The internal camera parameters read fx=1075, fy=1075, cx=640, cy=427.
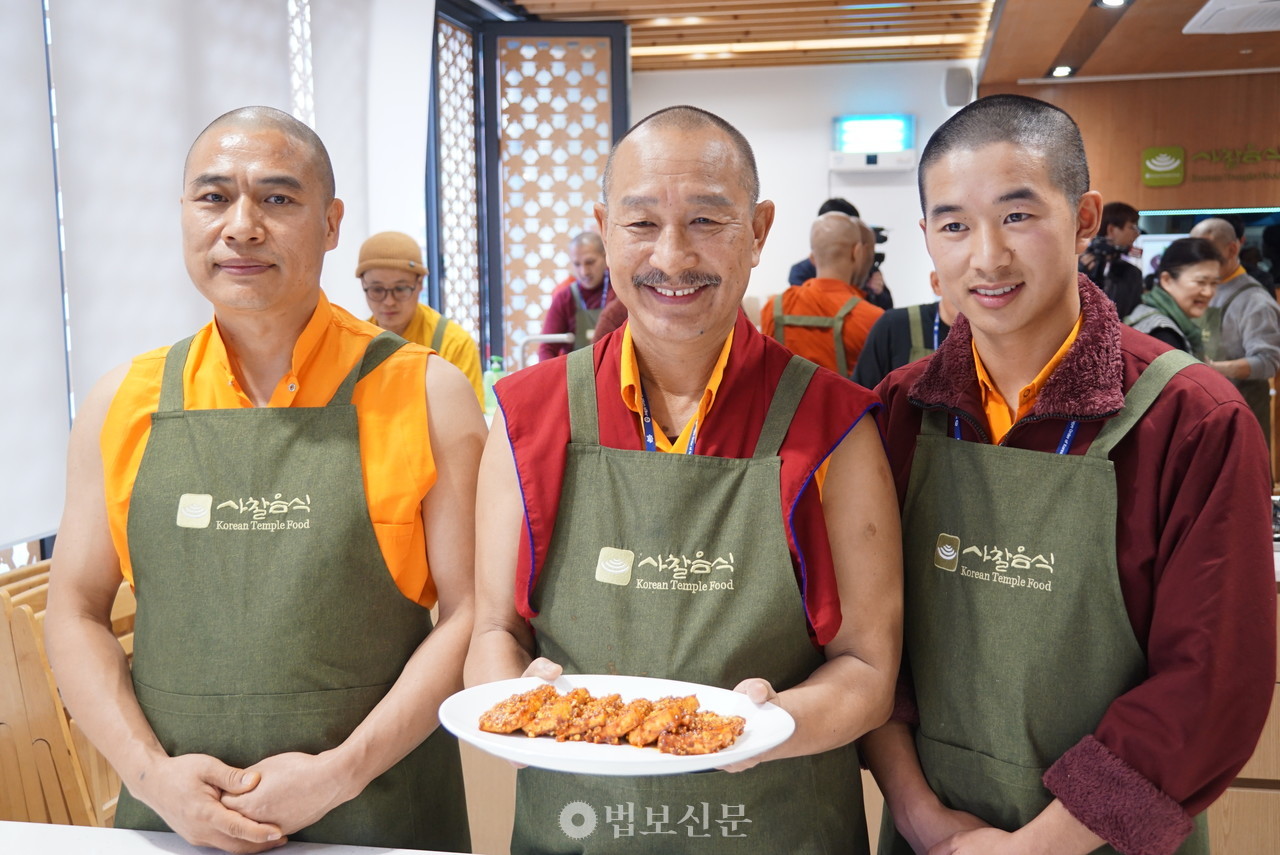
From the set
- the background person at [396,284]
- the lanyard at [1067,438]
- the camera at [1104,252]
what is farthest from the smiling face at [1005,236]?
the camera at [1104,252]

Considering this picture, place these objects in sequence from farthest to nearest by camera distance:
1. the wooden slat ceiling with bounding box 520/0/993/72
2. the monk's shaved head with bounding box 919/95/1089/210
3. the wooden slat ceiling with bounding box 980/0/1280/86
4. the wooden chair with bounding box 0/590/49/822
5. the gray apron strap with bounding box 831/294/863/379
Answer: the wooden slat ceiling with bounding box 520/0/993/72, the wooden slat ceiling with bounding box 980/0/1280/86, the gray apron strap with bounding box 831/294/863/379, the wooden chair with bounding box 0/590/49/822, the monk's shaved head with bounding box 919/95/1089/210

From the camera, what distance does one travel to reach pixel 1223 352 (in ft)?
16.8

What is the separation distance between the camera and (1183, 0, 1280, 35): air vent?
5664 millimetres

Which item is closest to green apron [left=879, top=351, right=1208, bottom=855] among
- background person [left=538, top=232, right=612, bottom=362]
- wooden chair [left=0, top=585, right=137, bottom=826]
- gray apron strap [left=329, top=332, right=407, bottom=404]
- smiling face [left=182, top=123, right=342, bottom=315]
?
gray apron strap [left=329, top=332, right=407, bottom=404]

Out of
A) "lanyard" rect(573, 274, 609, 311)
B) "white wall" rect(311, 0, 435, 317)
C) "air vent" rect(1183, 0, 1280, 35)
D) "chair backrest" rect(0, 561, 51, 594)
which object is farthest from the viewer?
"lanyard" rect(573, 274, 609, 311)

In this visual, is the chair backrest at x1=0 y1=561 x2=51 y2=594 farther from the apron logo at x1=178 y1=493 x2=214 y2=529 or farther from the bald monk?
the bald monk

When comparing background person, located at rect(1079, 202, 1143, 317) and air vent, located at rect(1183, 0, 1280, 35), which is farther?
air vent, located at rect(1183, 0, 1280, 35)

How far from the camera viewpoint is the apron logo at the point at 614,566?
1.45 m

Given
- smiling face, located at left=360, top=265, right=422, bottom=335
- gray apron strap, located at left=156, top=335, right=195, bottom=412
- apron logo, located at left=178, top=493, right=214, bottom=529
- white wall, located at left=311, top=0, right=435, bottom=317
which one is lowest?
apron logo, located at left=178, top=493, right=214, bottom=529

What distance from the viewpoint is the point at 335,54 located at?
14.3 ft

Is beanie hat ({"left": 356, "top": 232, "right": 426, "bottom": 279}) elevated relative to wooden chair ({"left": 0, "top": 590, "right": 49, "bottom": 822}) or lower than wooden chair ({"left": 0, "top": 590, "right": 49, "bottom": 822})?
elevated

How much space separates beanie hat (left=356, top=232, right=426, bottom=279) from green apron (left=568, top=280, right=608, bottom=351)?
1.98 m

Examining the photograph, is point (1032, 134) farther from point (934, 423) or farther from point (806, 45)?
point (806, 45)

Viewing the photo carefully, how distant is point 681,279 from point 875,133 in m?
8.63
